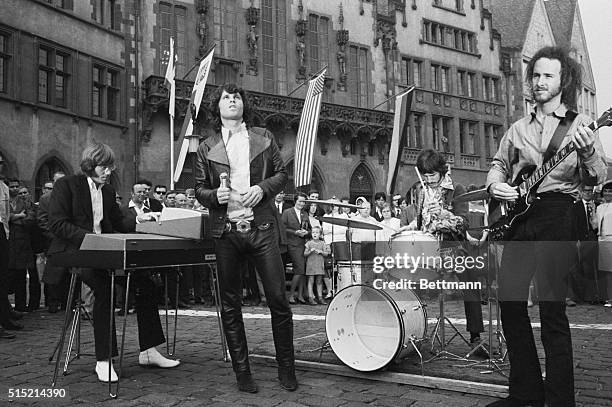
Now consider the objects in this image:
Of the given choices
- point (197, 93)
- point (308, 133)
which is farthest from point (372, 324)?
point (197, 93)

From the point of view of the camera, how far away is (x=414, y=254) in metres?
5.04

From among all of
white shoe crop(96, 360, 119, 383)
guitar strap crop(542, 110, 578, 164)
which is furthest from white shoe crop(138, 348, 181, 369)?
guitar strap crop(542, 110, 578, 164)

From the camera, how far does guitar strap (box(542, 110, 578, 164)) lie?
382 centimetres

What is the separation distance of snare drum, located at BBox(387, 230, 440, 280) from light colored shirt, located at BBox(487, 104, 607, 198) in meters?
1.08

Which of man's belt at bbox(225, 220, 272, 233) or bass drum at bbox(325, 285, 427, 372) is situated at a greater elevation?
man's belt at bbox(225, 220, 272, 233)

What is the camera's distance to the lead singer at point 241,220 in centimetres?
490

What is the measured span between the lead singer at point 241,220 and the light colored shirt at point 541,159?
182 centimetres

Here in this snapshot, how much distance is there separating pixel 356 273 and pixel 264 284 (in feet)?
3.06

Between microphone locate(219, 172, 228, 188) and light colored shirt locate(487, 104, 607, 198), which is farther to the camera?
microphone locate(219, 172, 228, 188)

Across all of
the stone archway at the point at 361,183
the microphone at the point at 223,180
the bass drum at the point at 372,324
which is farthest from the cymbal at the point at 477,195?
the stone archway at the point at 361,183

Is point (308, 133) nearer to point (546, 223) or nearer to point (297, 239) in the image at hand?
point (297, 239)

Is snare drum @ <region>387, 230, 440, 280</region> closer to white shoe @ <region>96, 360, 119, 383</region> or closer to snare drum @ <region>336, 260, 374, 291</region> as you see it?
snare drum @ <region>336, 260, 374, 291</region>

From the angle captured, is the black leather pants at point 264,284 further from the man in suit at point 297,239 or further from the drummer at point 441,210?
the man in suit at point 297,239

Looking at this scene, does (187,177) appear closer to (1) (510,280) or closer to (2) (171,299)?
(2) (171,299)
